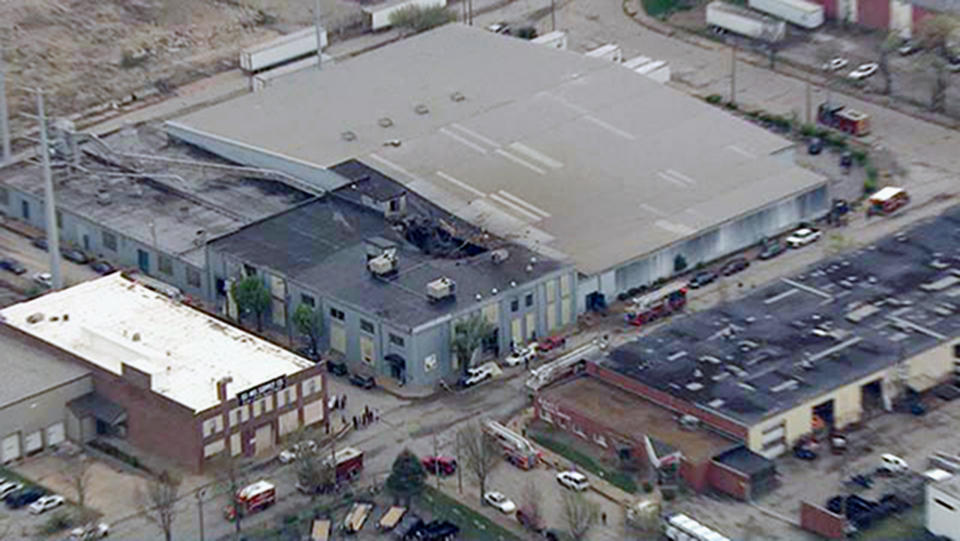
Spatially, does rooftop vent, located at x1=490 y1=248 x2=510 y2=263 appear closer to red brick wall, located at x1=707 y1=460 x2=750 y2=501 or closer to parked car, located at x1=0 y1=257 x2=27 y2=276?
red brick wall, located at x1=707 y1=460 x2=750 y2=501

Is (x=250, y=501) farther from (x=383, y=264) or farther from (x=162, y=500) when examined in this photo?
(x=383, y=264)

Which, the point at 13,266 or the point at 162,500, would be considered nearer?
the point at 162,500

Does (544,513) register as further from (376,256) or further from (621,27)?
(621,27)

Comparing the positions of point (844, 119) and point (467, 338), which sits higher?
point (467, 338)

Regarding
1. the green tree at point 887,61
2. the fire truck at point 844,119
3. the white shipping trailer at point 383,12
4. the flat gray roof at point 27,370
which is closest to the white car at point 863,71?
the green tree at point 887,61

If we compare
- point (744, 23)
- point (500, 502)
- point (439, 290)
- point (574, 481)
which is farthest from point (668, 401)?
point (744, 23)

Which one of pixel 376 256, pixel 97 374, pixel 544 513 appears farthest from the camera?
pixel 376 256

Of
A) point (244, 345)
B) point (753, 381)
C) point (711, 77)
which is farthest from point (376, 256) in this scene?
point (711, 77)
